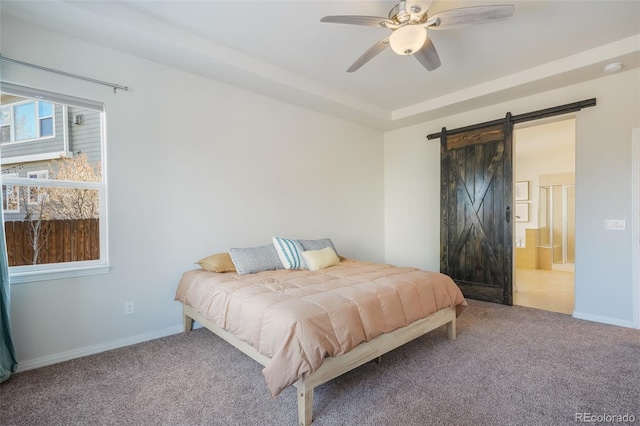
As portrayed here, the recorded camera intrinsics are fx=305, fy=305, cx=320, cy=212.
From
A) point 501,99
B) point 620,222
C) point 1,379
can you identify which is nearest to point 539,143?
point 501,99

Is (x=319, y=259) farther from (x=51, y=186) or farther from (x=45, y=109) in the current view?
(x=45, y=109)

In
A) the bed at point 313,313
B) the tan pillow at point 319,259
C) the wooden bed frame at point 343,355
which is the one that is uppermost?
the tan pillow at point 319,259

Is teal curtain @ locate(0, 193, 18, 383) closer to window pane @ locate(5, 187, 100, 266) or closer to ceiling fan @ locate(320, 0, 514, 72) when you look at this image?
window pane @ locate(5, 187, 100, 266)

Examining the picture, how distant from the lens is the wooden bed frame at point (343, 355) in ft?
5.66

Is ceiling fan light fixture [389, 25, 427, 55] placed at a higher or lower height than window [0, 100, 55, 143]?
higher

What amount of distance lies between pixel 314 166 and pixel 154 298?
258 cm

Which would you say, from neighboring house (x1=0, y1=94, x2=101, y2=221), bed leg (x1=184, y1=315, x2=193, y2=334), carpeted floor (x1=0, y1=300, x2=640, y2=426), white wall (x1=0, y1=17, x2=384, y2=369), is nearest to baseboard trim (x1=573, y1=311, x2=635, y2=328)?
carpeted floor (x1=0, y1=300, x2=640, y2=426)

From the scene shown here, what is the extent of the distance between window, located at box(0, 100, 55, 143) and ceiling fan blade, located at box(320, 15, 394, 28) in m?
2.41

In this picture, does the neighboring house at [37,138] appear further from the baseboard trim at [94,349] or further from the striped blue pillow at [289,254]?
the striped blue pillow at [289,254]

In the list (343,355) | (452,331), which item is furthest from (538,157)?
(343,355)

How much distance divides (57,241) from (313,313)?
91.7 inches

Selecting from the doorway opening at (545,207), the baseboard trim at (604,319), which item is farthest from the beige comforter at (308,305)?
the doorway opening at (545,207)

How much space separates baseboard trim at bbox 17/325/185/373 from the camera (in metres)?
2.36

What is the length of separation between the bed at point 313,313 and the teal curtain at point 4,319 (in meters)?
1.17
